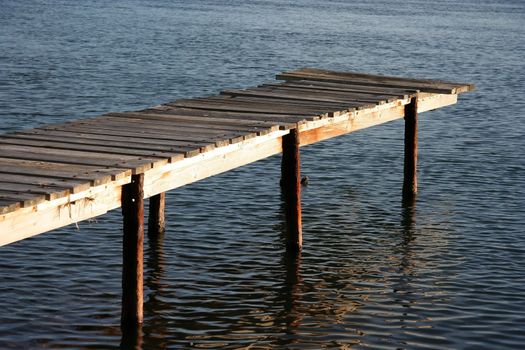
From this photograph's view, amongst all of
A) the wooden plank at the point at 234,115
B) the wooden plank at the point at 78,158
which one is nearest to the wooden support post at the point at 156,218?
the wooden plank at the point at 234,115

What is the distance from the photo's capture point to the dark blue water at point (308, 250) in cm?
1319

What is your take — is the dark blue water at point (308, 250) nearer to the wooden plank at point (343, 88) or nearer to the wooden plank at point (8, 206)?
the wooden plank at point (343, 88)

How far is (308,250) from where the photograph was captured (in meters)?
16.5

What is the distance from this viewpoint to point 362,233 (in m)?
17.7

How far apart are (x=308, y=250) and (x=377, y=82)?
16.5 ft

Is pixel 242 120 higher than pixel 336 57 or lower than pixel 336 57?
lower

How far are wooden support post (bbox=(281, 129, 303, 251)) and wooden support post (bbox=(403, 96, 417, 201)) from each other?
3.90m

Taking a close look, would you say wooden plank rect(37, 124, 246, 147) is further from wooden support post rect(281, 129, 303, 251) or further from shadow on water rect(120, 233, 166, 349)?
shadow on water rect(120, 233, 166, 349)

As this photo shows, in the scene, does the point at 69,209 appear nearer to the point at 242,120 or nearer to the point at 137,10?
the point at 242,120

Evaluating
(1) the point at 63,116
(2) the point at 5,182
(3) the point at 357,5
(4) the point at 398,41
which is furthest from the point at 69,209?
(3) the point at 357,5

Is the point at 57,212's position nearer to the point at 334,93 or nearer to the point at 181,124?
the point at 181,124

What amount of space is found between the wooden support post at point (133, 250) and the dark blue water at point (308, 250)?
0.33 metres

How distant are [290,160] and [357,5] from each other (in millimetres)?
73347

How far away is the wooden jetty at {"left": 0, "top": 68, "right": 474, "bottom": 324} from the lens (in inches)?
424
